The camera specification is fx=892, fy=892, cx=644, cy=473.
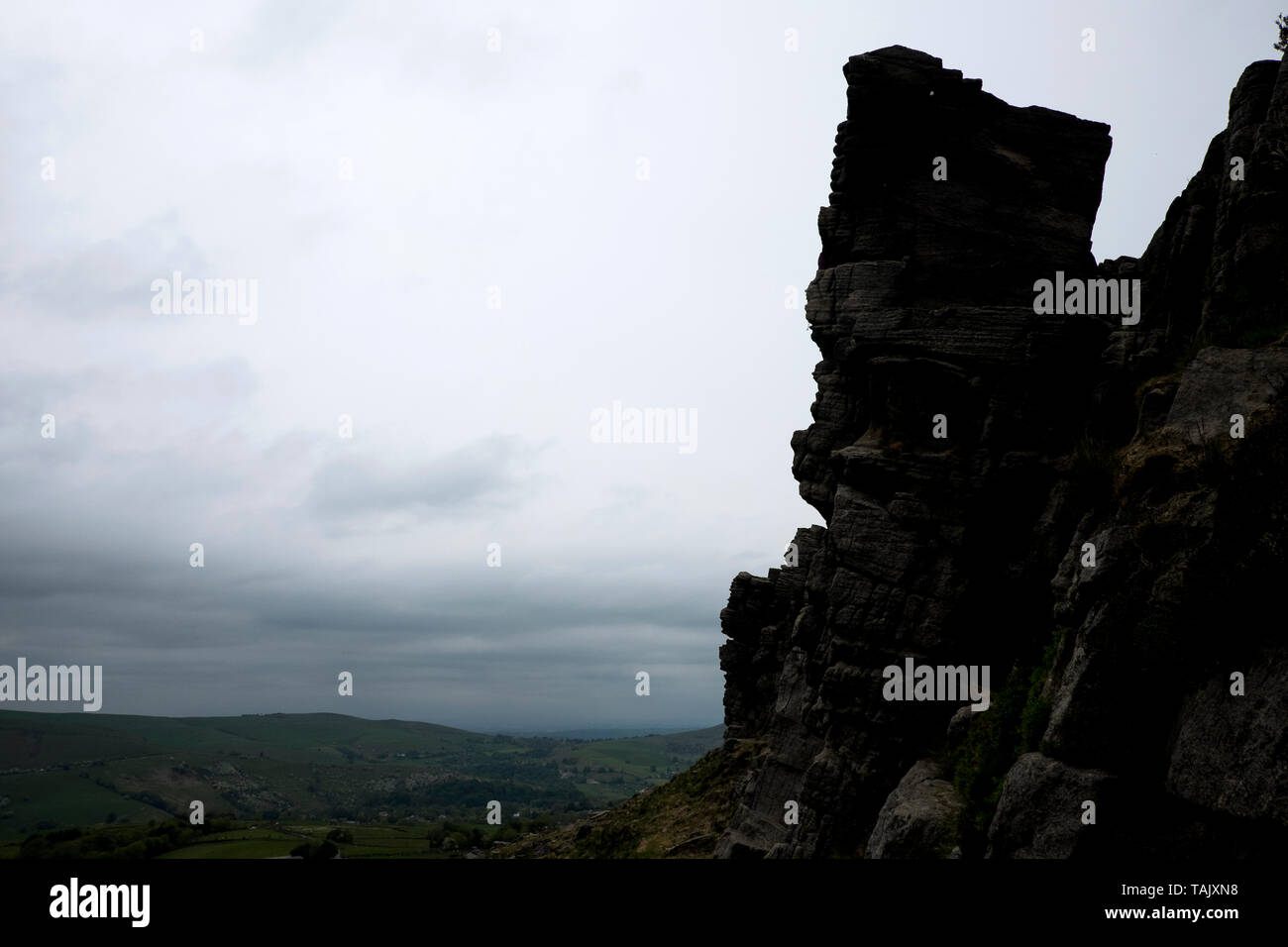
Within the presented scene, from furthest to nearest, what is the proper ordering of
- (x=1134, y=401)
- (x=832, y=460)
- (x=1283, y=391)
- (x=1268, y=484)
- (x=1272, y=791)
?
(x=832, y=460)
(x=1134, y=401)
(x=1283, y=391)
(x=1268, y=484)
(x=1272, y=791)

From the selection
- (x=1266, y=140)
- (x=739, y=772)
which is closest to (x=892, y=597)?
(x=1266, y=140)

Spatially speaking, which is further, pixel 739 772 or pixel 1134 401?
pixel 739 772

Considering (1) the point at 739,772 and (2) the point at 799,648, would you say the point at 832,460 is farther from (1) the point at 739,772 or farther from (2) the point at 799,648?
(1) the point at 739,772

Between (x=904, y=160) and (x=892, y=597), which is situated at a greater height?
(x=904, y=160)

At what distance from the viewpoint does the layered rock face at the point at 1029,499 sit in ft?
75.9

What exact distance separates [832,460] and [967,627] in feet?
35.5

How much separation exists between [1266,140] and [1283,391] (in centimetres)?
1205

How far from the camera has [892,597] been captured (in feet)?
141

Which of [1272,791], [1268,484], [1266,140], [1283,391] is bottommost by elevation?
[1272,791]

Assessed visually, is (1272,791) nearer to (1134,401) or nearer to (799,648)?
(1134,401)

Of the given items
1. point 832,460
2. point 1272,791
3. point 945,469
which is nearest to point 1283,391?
point 1272,791

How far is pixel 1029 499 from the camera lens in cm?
4250

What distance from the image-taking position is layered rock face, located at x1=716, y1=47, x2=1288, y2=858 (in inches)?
910
